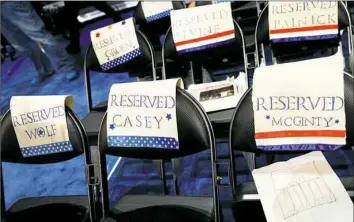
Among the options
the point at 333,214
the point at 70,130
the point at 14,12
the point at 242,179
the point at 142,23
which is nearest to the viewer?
the point at 333,214

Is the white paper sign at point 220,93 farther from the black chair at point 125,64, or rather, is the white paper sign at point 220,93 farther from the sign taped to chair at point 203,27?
the black chair at point 125,64

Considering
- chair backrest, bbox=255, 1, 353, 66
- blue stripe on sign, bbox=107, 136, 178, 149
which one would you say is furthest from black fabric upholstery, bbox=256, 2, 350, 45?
blue stripe on sign, bbox=107, 136, 178, 149

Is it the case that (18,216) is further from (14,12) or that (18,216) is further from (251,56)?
(14,12)

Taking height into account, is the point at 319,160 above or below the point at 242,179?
above

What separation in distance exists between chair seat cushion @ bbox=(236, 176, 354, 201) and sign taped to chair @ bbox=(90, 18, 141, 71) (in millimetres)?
1076

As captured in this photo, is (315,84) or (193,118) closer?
(315,84)

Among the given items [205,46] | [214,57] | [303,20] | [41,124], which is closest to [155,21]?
[214,57]

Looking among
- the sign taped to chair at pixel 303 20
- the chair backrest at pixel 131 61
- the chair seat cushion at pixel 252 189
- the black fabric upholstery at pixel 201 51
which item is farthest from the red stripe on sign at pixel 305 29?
the chair seat cushion at pixel 252 189

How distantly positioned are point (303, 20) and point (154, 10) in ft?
3.89

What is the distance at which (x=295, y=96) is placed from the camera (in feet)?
4.34

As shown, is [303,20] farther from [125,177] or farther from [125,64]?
[125,177]

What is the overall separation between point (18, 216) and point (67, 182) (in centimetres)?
105

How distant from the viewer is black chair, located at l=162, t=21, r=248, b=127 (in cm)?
179

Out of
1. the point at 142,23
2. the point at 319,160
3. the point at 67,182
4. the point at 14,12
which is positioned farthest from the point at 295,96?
the point at 14,12
